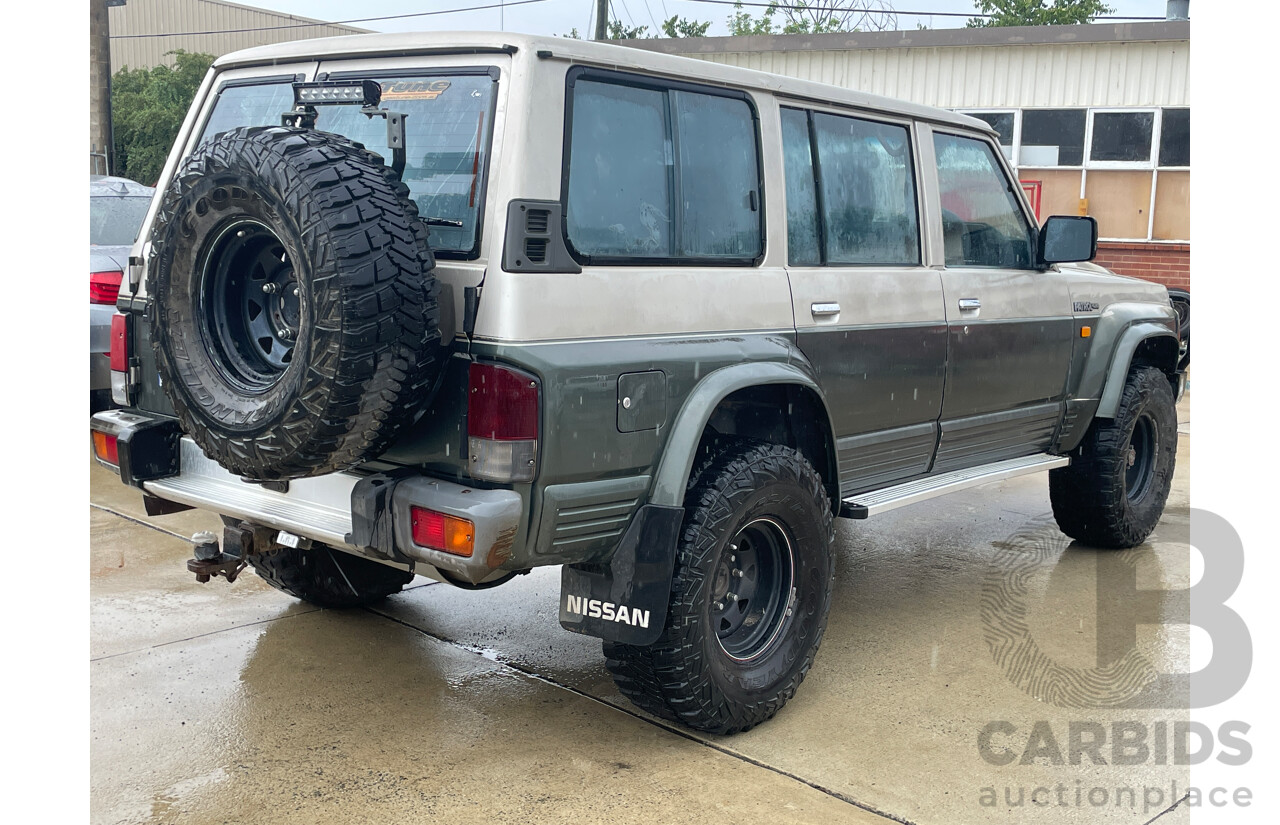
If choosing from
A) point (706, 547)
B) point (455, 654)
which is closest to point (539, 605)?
point (455, 654)

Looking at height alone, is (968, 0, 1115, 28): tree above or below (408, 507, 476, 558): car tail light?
above

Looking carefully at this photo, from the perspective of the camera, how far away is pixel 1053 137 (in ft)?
49.9

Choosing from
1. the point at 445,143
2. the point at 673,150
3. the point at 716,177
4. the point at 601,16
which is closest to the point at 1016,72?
the point at 601,16

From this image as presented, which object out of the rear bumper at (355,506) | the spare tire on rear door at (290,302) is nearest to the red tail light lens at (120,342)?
the rear bumper at (355,506)

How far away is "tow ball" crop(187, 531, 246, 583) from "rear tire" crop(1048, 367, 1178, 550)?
3.98 meters

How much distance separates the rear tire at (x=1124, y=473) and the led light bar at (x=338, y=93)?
3.90 m

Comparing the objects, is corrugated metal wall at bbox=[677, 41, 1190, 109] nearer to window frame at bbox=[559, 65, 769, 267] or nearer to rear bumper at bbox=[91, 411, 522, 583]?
window frame at bbox=[559, 65, 769, 267]

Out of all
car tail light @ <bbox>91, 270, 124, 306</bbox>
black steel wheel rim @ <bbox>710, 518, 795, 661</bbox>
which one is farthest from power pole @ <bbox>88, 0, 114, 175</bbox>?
black steel wheel rim @ <bbox>710, 518, 795, 661</bbox>

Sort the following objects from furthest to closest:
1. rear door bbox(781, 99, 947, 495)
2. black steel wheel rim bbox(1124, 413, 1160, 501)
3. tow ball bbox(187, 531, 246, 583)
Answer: black steel wheel rim bbox(1124, 413, 1160, 501) → rear door bbox(781, 99, 947, 495) → tow ball bbox(187, 531, 246, 583)

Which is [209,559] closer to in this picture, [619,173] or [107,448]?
[107,448]

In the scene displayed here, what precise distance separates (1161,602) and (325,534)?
12.5ft

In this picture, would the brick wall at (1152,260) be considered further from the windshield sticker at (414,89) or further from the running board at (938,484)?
the windshield sticker at (414,89)

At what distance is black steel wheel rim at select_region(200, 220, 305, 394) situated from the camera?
126 inches

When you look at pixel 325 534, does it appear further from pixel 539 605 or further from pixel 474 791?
pixel 539 605
